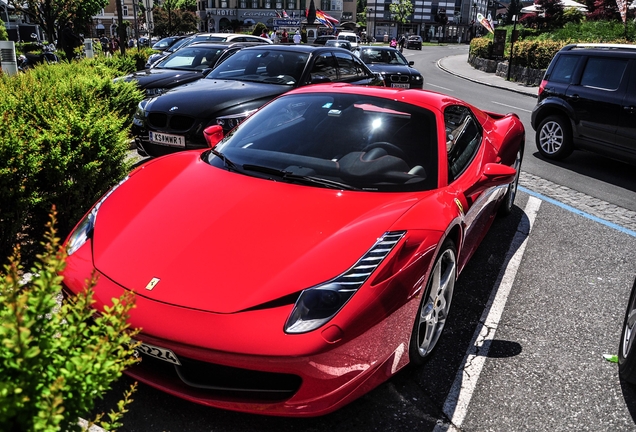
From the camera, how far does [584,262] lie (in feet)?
15.9

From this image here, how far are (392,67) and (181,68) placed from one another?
6904 mm

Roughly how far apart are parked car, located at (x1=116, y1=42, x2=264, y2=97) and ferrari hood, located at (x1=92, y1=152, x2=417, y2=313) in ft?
19.4

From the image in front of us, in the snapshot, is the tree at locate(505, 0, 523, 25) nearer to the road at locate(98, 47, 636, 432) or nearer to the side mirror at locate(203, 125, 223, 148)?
the road at locate(98, 47, 636, 432)

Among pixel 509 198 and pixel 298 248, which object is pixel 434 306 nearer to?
pixel 298 248

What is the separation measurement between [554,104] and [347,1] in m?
119

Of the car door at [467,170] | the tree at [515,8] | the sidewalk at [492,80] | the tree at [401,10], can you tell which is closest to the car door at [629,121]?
the car door at [467,170]

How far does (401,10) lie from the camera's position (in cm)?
11375

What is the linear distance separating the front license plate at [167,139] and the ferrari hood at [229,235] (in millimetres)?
3158

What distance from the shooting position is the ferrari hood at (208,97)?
6.68 metres

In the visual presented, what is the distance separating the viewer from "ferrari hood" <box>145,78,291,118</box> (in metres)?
6.68

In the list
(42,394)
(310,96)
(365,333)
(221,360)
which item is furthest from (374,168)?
(42,394)

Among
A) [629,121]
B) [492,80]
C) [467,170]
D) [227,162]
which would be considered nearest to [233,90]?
[227,162]

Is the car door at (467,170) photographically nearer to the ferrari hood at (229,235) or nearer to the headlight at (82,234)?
the ferrari hood at (229,235)

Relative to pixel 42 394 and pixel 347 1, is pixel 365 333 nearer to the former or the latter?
pixel 42 394
